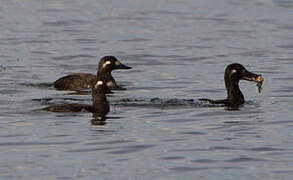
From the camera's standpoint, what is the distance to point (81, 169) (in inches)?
541

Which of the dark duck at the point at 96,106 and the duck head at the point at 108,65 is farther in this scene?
the duck head at the point at 108,65

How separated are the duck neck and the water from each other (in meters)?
0.35

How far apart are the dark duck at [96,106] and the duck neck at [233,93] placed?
277cm

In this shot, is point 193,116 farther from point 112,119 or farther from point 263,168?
point 263,168

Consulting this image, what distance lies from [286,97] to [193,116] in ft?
11.7

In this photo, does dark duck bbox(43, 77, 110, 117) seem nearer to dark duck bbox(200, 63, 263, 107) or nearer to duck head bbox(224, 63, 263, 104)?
dark duck bbox(200, 63, 263, 107)

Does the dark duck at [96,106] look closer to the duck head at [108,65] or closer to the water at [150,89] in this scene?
the water at [150,89]

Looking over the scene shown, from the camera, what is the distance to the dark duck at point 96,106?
18922mm

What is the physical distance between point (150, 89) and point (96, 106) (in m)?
4.15

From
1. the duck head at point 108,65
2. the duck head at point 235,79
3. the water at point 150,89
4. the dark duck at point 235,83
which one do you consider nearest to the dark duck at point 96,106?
the water at point 150,89

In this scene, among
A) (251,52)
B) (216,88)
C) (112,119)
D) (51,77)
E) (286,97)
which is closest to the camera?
(112,119)

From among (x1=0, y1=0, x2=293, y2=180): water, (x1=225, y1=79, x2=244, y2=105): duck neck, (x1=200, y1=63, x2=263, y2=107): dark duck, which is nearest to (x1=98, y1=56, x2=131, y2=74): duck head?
(x1=0, y1=0, x2=293, y2=180): water

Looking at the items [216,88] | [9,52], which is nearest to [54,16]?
[9,52]

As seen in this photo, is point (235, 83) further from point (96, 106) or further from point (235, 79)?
point (96, 106)
